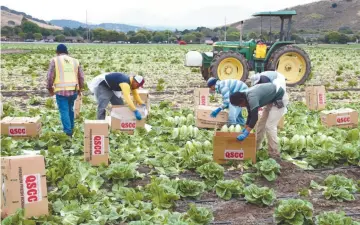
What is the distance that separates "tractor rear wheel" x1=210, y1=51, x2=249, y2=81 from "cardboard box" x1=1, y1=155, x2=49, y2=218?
35.3 ft

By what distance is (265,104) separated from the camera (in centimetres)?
732

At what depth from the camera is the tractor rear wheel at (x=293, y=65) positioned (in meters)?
16.2

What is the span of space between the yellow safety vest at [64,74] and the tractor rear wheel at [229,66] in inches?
296

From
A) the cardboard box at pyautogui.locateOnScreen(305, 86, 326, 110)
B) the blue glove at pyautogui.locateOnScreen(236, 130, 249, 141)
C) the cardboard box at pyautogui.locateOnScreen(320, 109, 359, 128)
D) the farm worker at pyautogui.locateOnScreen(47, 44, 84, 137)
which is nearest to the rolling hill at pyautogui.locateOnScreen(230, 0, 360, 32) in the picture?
the cardboard box at pyautogui.locateOnScreen(305, 86, 326, 110)

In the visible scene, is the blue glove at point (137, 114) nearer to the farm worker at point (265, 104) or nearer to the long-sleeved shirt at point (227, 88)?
the long-sleeved shirt at point (227, 88)

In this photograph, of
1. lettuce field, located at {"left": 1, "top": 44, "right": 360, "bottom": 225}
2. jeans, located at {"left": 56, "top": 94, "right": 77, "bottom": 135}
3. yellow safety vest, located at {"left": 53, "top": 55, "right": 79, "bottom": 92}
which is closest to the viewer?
lettuce field, located at {"left": 1, "top": 44, "right": 360, "bottom": 225}

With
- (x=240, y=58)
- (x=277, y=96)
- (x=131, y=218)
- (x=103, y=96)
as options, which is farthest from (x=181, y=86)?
(x=131, y=218)

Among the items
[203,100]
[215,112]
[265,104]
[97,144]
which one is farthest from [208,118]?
[97,144]

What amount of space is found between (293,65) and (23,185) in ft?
43.1

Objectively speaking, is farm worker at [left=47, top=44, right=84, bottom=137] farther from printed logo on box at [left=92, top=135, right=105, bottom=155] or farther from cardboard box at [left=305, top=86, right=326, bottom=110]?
cardboard box at [left=305, top=86, right=326, bottom=110]

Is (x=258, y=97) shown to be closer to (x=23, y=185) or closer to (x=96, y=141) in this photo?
(x=96, y=141)

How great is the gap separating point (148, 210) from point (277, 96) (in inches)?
118

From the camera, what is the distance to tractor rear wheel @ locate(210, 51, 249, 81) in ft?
50.8

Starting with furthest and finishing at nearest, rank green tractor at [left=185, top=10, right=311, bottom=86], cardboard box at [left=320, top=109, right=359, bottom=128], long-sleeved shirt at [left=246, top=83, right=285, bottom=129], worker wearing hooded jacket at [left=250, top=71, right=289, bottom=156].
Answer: green tractor at [left=185, top=10, right=311, bottom=86] → cardboard box at [left=320, top=109, right=359, bottom=128] → worker wearing hooded jacket at [left=250, top=71, right=289, bottom=156] → long-sleeved shirt at [left=246, top=83, right=285, bottom=129]
